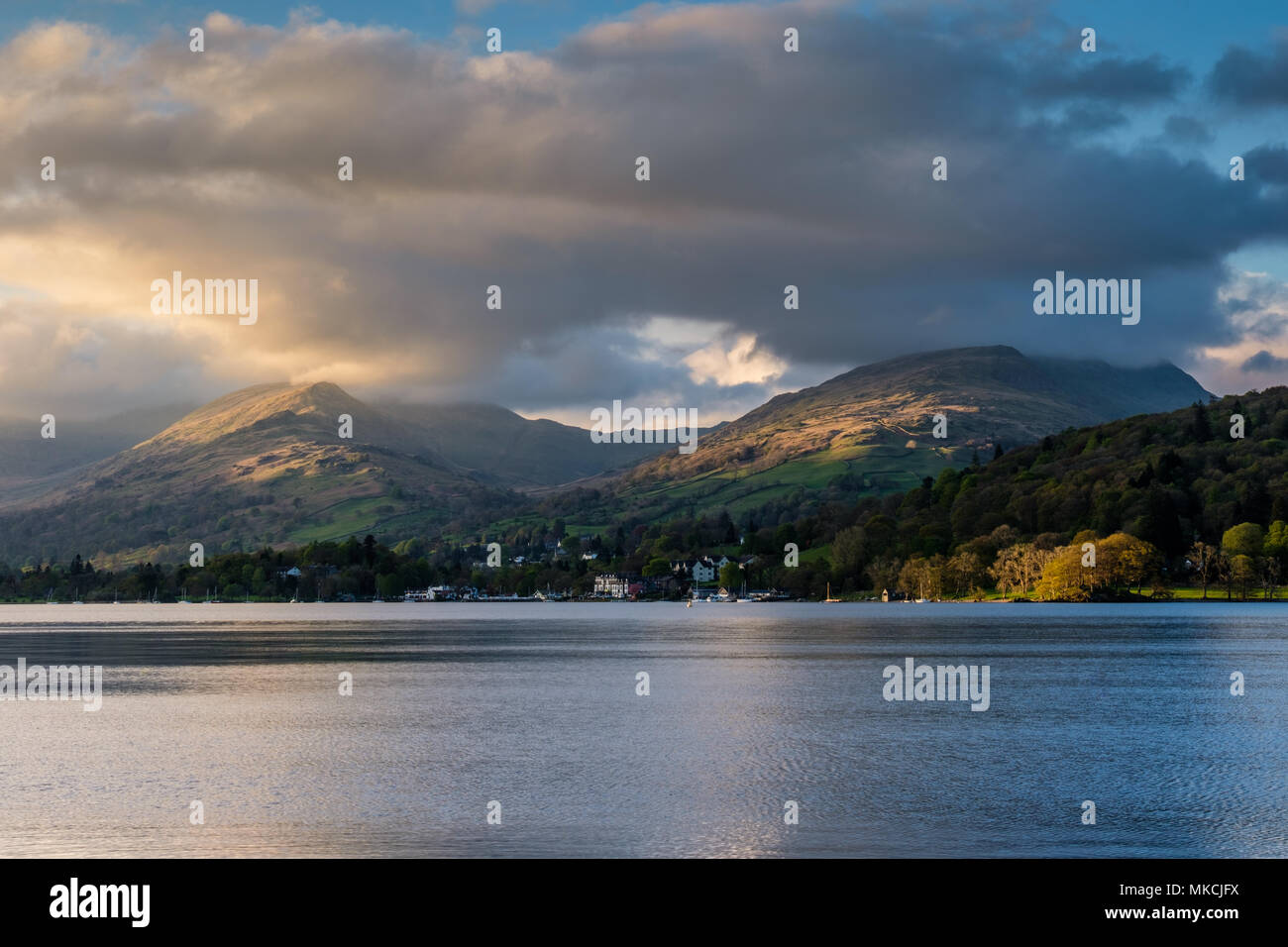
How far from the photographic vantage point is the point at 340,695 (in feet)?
288

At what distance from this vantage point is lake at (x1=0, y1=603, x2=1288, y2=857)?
40.2 m

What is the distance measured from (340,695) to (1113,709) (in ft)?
165

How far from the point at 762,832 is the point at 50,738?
4209cm

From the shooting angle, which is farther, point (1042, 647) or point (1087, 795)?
point (1042, 647)

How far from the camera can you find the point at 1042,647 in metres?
135

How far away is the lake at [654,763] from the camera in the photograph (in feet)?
132

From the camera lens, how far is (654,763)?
5591 centimetres
